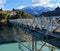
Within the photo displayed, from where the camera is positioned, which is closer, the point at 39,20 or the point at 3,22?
the point at 39,20

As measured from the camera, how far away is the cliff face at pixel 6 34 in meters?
52.8

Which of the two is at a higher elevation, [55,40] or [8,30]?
[55,40]

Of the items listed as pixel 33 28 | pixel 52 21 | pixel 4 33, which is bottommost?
pixel 4 33

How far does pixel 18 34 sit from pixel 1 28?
6.26 m

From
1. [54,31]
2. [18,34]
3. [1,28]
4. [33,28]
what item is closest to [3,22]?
[1,28]

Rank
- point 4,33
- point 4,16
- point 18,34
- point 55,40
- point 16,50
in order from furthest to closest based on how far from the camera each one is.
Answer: point 4,16, point 4,33, point 18,34, point 16,50, point 55,40

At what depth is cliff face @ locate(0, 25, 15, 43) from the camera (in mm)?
52812

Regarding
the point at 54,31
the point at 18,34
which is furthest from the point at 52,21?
the point at 18,34

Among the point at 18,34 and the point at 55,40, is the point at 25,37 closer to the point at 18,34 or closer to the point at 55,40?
the point at 18,34

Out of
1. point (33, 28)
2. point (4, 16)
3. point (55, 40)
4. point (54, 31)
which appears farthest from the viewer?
point (4, 16)

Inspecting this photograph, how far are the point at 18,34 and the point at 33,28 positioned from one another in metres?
32.4

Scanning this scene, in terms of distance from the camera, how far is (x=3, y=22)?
56094mm

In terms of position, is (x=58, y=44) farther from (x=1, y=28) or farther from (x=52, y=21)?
(x=1, y=28)

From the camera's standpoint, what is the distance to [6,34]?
53875 mm
